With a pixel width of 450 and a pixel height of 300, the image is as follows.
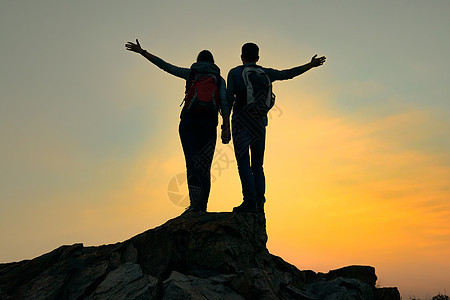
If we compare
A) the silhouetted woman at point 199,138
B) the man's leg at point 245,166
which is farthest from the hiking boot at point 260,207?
the silhouetted woman at point 199,138

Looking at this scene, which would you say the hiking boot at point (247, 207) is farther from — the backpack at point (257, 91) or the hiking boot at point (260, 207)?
the backpack at point (257, 91)

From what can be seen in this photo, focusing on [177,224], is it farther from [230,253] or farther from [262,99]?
[262,99]

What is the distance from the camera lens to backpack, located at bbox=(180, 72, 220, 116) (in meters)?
10.5

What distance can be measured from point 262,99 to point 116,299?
524 centimetres

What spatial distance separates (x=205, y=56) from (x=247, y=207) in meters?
3.76

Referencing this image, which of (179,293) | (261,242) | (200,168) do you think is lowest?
(179,293)

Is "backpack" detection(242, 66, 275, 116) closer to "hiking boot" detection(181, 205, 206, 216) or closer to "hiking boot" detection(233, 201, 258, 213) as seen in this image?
"hiking boot" detection(233, 201, 258, 213)

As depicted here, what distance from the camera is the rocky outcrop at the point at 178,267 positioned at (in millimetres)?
8531

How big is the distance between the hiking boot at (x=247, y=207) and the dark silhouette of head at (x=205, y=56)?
11.7 feet

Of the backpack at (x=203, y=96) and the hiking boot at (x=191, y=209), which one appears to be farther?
the hiking boot at (x=191, y=209)

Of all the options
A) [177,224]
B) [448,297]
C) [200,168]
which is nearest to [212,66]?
[200,168]

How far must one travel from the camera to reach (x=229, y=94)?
10602 mm

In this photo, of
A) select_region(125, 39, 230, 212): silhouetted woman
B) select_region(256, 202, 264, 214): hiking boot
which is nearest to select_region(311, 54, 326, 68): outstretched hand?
select_region(125, 39, 230, 212): silhouetted woman

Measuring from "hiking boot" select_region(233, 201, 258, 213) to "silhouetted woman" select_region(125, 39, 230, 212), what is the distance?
1098 mm
